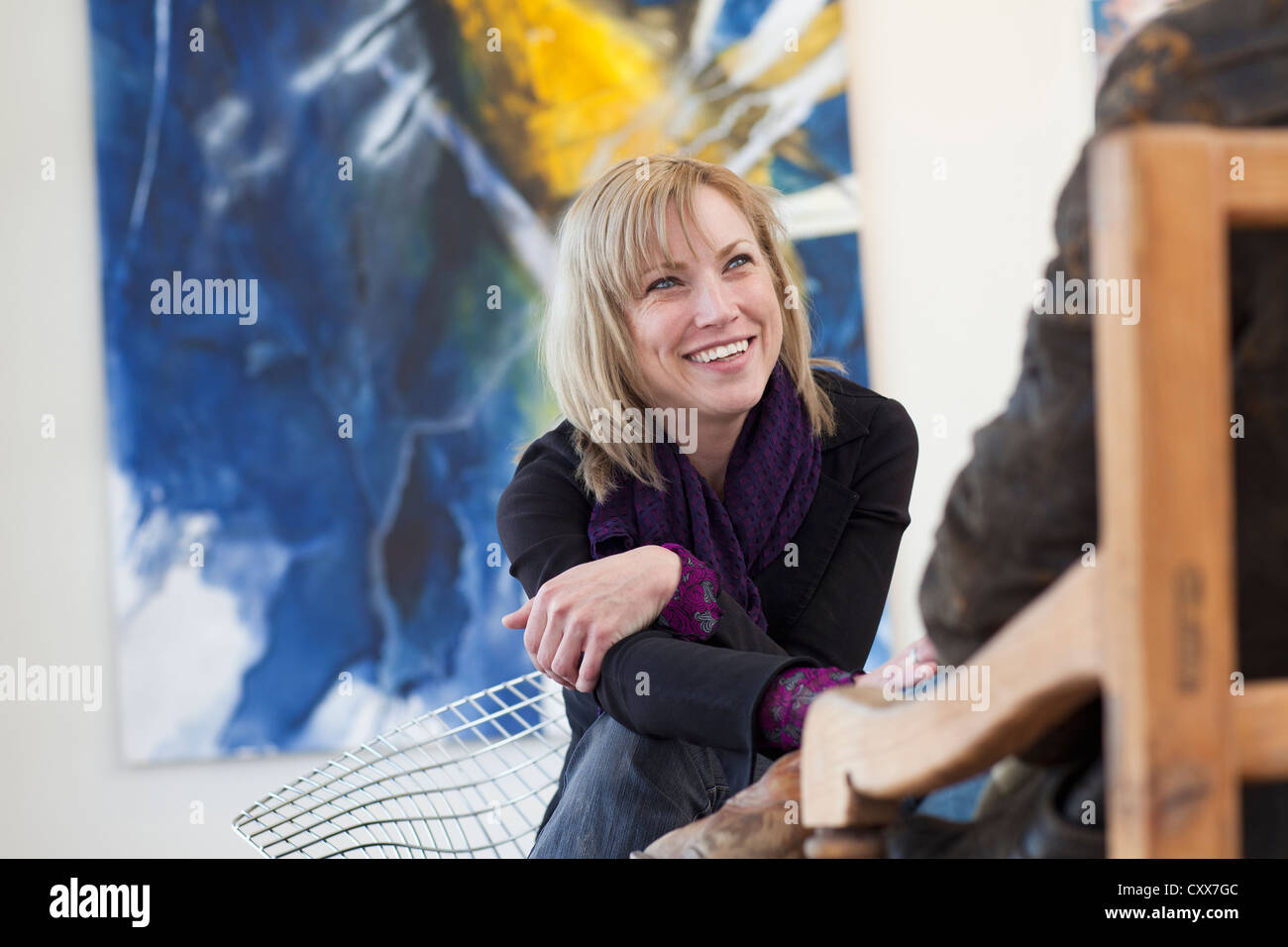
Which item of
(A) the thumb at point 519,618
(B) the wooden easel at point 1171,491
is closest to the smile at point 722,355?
(A) the thumb at point 519,618

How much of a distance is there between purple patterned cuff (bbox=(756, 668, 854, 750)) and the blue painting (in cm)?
185

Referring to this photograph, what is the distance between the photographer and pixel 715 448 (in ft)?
5.37

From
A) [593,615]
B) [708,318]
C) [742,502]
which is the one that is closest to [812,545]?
[742,502]

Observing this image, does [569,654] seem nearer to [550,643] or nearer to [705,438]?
[550,643]

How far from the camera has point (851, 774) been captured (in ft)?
2.41

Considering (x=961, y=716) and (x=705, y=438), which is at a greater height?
(x=705, y=438)

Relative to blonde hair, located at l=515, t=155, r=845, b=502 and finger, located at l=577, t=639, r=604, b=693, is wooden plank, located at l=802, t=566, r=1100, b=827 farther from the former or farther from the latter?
blonde hair, located at l=515, t=155, r=845, b=502

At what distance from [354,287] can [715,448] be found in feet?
4.89

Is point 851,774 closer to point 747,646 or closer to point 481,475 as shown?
point 747,646

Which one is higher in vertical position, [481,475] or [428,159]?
[428,159]

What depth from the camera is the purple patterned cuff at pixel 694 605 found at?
125 cm
